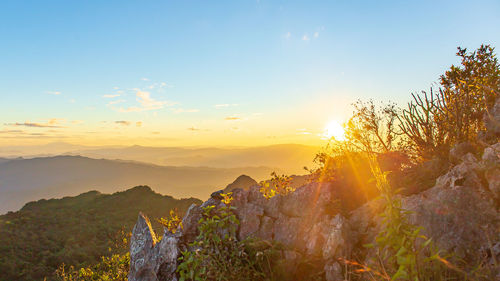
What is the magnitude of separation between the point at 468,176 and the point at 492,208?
Result: 61 cm

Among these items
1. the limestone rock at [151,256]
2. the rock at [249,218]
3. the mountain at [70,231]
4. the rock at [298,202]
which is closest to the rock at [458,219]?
the rock at [298,202]

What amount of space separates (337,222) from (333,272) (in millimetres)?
958

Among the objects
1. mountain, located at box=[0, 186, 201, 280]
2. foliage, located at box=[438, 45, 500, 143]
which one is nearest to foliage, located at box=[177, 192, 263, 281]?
foliage, located at box=[438, 45, 500, 143]

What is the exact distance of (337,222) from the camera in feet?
17.0

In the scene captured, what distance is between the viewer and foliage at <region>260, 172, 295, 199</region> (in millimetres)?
7207

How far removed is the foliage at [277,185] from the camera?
7207 mm

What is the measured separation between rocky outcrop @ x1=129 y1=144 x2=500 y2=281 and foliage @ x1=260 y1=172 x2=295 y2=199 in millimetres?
578

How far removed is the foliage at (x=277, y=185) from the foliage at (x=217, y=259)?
170cm

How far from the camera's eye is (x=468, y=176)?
15.3 ft

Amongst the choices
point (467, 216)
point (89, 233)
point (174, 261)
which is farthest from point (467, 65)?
point (89, 233)

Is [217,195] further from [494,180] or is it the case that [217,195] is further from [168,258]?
[494,180]

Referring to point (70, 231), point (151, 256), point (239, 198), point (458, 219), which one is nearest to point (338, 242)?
point (458, 219)

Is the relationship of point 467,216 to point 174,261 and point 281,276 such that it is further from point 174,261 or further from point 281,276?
point 174,261

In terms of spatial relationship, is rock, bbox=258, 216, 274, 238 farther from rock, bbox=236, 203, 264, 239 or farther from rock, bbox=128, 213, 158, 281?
rock, bbox=128, 213, 158, 281
